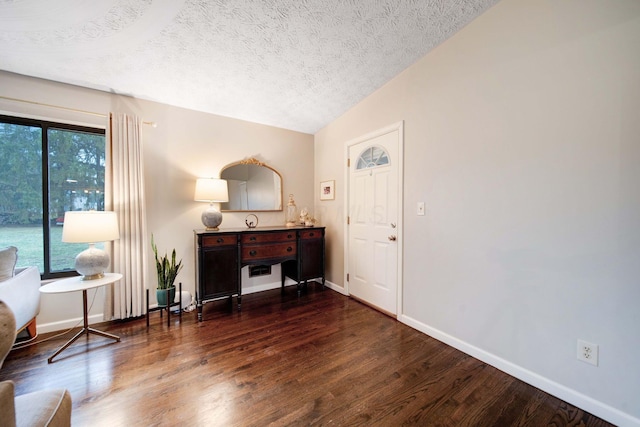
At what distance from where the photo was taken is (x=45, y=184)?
89.3 inches

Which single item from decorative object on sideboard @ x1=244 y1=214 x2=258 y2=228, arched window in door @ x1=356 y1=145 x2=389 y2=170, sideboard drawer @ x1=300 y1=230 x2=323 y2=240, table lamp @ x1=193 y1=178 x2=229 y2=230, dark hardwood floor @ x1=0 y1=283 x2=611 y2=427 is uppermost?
arched window in door @ x1=356 y1=145 x2=389 y2=170

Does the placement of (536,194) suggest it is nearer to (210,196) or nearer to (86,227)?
(210,196)

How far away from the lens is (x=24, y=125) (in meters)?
2.21

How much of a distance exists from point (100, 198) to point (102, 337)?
1.34 metres

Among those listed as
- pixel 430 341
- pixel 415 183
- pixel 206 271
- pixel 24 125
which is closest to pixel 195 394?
pixel 206 271

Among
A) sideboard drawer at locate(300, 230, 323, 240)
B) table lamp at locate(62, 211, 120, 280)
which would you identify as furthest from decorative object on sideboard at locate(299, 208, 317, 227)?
table lamp at locate(62, 211, 120, 280)

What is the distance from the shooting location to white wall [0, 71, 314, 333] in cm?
223

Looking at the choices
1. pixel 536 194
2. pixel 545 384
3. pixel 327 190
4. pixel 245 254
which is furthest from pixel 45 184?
pixel 545 384

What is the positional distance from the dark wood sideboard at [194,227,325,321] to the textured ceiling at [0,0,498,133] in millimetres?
1563

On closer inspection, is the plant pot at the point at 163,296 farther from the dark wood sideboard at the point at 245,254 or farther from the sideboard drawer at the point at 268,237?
the sideboard drawer at the point at 268,237

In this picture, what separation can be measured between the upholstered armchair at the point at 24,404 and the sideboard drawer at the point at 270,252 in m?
1.91

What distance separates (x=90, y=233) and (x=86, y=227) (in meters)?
0.05

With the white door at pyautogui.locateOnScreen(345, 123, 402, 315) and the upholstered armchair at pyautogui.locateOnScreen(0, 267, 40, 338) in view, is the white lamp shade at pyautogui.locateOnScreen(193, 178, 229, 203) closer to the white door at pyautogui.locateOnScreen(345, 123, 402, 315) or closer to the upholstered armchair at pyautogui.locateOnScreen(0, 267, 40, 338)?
the upholstered armchair at pyautogui.locateOnScreen(0, 267, 40, 338)

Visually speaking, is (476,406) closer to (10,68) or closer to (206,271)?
(206,271)
